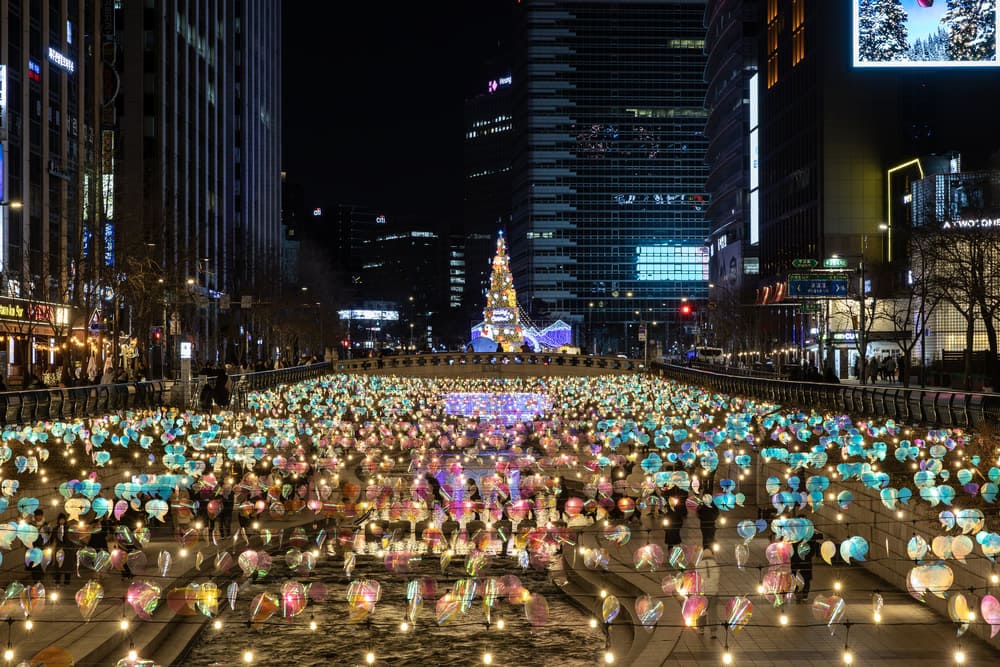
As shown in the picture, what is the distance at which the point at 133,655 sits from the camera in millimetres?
11867

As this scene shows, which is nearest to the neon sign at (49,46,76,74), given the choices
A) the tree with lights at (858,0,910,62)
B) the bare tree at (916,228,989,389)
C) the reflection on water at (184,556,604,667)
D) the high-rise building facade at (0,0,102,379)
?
the high-rise building facade at (0,0,102,379)

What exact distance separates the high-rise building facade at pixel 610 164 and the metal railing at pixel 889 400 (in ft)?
476

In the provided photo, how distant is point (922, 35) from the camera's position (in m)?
84.8

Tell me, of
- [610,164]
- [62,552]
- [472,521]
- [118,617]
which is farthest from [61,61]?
[610,164]

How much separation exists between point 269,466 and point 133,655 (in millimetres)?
8710

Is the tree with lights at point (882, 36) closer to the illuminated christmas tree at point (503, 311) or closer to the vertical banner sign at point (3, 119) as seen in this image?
the illuminated christmas tree at point (503, 311)

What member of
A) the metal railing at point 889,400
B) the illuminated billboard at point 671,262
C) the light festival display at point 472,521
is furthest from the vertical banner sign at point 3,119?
the illuminated billboard at point 671,262

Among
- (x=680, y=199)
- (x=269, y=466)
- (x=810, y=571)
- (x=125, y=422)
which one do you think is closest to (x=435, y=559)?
(x=269, y=466)

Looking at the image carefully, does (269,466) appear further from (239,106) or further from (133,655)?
(239,106)

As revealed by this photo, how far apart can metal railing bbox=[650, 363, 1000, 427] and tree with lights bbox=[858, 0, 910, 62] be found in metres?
48.1

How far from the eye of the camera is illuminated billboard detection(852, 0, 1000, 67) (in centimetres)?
8400

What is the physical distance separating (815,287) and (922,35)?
140ft

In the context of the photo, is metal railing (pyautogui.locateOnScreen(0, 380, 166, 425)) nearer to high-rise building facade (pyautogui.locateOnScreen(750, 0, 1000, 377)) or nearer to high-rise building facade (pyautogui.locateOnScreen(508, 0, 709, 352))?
high-rise building facade (pyautogui.locateOnScreen(750, 0, 1000, 377))

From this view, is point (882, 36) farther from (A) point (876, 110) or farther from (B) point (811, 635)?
(B) point (811, 635)
